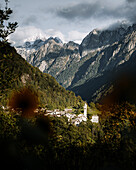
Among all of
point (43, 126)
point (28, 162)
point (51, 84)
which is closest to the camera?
point (28, 162)

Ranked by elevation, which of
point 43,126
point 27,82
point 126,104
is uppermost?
point 27,82

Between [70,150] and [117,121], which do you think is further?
[117,121]

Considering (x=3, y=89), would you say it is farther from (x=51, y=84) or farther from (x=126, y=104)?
(x=51, y=84)

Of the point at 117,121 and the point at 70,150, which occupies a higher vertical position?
the point at 117,121

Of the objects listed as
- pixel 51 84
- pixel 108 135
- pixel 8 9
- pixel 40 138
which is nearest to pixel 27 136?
pixel 40 138

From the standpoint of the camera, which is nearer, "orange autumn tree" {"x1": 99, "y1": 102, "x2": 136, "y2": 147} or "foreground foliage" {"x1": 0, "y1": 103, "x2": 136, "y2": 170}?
"foreground foliage" {"x1": 0, "y1": 103, "x2": 136, "y2": 170}

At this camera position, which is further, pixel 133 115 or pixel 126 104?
pixel 126 104

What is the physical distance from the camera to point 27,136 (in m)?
12.4

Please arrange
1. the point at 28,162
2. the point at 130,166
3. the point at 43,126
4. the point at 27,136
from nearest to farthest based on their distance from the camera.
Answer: the point at 130,166
the point at 28,162
the point at 27,136
the point at 43,126

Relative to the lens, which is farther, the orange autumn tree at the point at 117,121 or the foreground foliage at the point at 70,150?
the orange autumn tree at the point at 117,121

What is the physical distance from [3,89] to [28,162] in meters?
6.30

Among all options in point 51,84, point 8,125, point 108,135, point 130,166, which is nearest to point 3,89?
point 8,125

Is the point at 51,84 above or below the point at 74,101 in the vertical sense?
above

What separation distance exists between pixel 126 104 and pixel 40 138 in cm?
761
